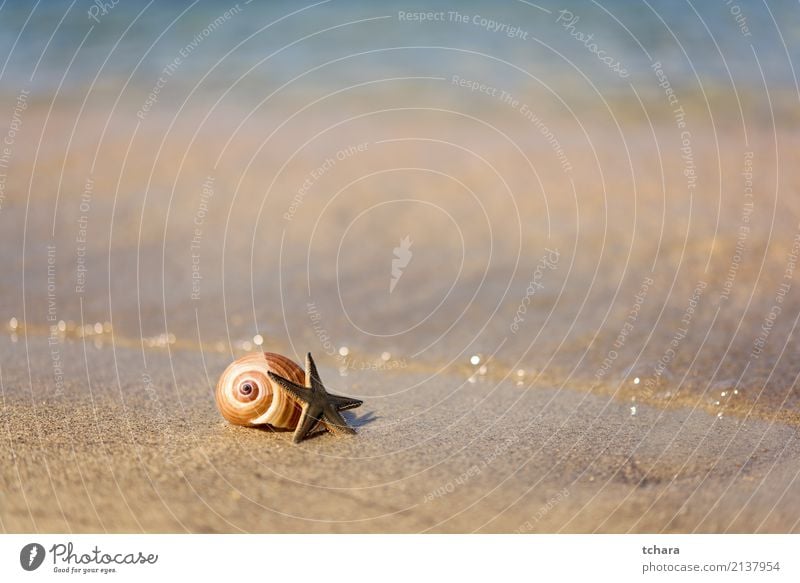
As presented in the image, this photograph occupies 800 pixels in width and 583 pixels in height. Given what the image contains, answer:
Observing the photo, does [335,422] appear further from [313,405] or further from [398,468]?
[398,468]

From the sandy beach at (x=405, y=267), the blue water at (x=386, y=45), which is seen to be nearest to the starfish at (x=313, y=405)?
the sandy beach at (x=405, y=267)

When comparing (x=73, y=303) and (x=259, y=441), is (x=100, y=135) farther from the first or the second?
(x=259, y=441)

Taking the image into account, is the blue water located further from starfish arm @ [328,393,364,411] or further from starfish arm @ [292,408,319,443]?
starfish arm @ [292,408,319,443]

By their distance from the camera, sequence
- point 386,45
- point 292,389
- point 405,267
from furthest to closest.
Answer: point 386,45
point 405,267
point 292,389

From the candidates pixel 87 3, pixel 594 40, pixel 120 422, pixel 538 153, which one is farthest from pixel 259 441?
pixel 87 3

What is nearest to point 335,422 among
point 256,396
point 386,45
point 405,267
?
point 256,396

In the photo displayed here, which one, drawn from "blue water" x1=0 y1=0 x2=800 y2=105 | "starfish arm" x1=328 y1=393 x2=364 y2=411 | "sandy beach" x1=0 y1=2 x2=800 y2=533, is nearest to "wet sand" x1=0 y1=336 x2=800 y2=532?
"sandy beach" x1=0 y1=2 x2=800 y2=533

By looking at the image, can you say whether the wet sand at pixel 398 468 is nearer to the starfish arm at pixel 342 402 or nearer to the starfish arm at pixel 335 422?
the starfish arm at pixel 335 422
